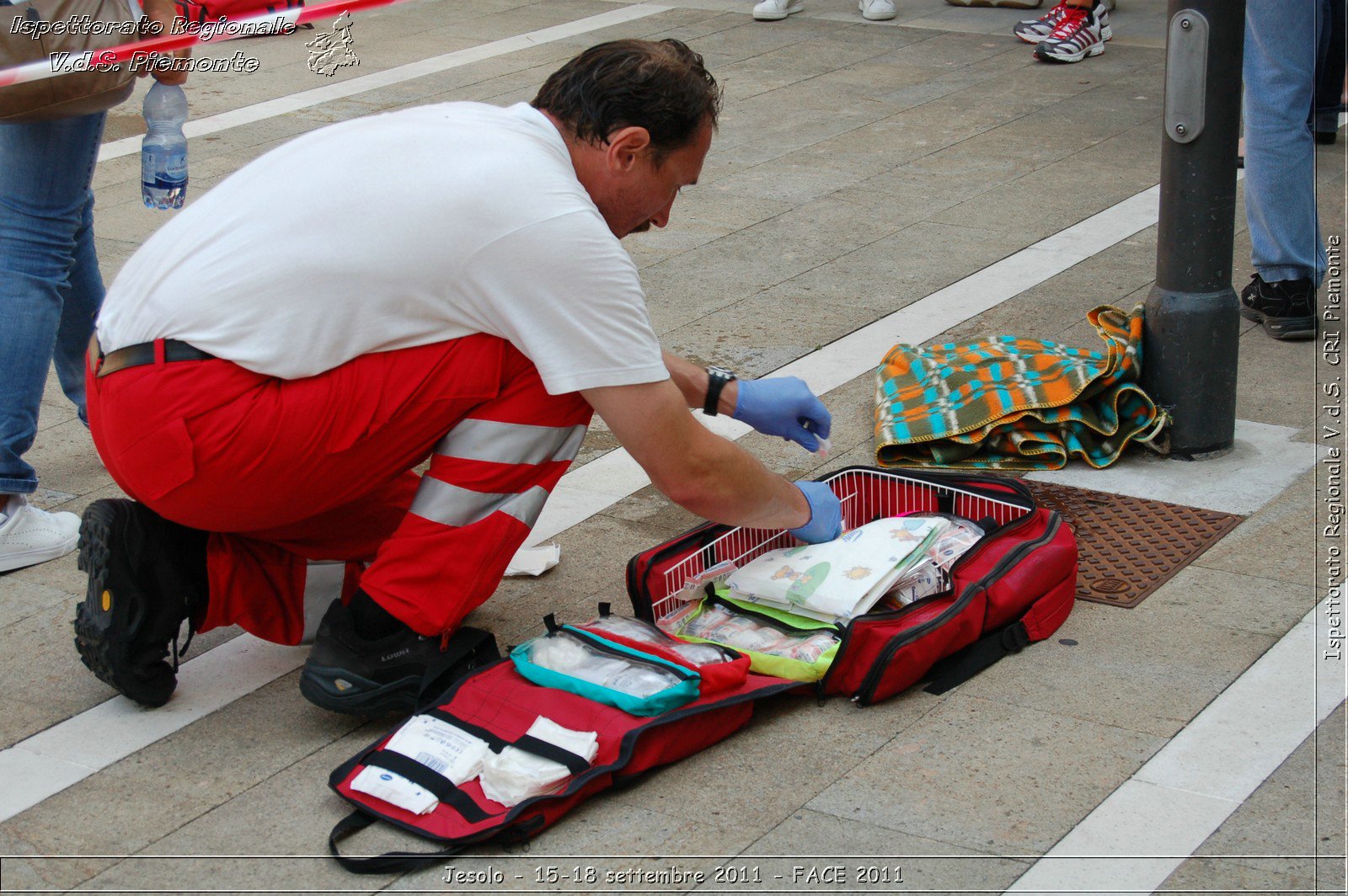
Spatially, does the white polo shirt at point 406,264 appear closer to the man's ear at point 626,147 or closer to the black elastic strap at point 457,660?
the man's ear at point 626,147

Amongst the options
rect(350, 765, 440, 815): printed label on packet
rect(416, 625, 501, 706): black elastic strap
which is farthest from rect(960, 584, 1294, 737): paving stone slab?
A: rect(350, 765, 440, 815): printed label on packet

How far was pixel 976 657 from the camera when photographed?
2650 mm

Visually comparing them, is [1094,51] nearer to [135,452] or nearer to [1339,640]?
[1339,640]

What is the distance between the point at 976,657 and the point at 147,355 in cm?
154

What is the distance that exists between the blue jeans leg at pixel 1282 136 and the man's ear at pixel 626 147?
2322mm

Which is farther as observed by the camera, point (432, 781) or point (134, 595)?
point (134, 595)

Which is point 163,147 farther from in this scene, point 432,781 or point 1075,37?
point 1075,37

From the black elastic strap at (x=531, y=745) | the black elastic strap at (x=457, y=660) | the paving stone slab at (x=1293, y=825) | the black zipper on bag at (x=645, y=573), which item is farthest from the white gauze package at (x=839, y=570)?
the paving stone slab at (x=1293, y=825)

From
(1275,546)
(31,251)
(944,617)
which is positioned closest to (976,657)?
(944,617)

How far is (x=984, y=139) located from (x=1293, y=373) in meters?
2.58

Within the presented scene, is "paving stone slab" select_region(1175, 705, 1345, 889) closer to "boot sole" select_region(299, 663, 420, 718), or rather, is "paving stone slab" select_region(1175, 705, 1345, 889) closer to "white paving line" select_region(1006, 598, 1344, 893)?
"white paving line" select_region(1006, 598, 1344, 893)

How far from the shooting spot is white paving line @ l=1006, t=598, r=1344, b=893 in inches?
82.1

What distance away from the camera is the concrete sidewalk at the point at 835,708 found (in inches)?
84.8

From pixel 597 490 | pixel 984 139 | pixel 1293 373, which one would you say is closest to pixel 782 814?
pixel 597 490
